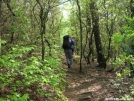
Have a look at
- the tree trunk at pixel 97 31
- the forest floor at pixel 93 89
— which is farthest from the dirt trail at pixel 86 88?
the tree trunk at pixel 97 31


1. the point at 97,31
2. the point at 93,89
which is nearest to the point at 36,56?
the point at 93,89

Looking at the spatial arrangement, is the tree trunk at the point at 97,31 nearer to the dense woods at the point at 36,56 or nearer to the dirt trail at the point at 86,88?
the dense woods at the point at 36,56

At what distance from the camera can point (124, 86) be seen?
7.52 m

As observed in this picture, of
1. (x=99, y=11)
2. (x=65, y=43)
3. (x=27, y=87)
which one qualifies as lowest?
(x=27, y=87)

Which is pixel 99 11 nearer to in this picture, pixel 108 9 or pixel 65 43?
pixel 108 9

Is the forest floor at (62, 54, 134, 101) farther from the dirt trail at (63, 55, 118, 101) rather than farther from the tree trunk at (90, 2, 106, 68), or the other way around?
the tree trunk at (90, 2, 106, 68)

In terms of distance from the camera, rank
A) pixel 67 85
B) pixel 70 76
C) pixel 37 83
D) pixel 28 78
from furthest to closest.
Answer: pixel 70 76, pixel 67 85, pixel 37 83, pixel 28 78

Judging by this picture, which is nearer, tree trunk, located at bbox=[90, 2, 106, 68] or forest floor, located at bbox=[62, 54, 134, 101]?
forest floor, located at bbox=[62, 54, 134, 101]

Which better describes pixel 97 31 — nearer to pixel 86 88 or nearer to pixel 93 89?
pixel 86 88

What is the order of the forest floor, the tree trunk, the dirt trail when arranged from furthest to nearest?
the tree trunk → the dirt trail → the forest floor

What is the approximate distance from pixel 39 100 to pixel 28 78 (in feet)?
2.39

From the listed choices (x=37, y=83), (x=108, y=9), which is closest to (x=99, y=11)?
(x=108, y=9)

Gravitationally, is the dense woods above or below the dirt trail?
above

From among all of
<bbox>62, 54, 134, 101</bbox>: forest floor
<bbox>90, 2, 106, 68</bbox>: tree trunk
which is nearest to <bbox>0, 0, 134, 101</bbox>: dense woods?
<bbox>90, 2, 106, 68</bbox>: tree trunk
